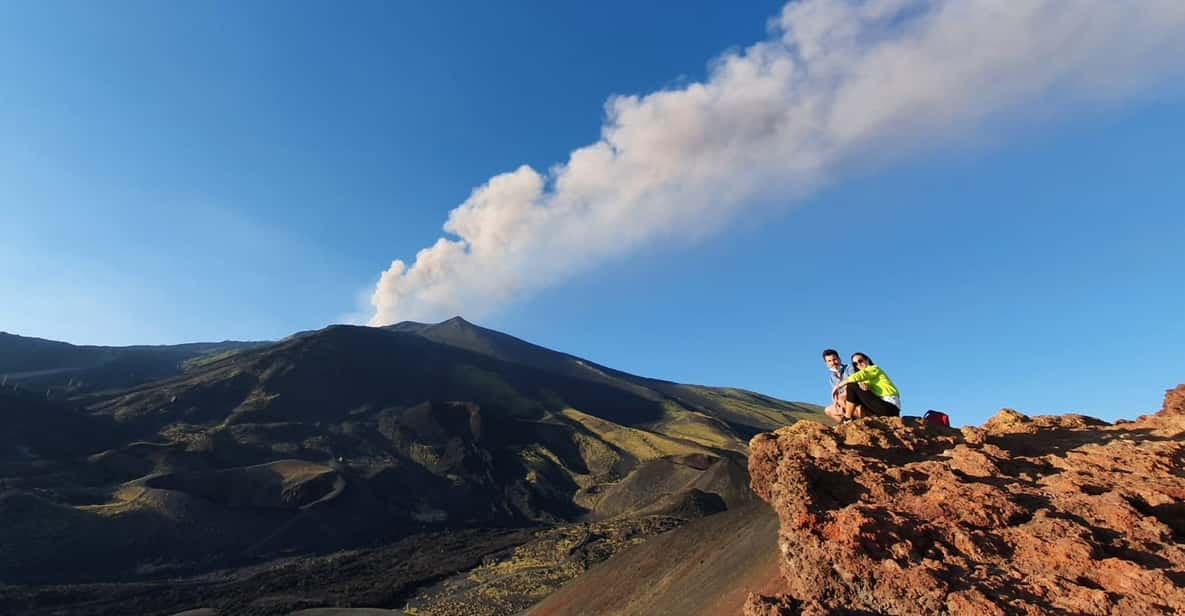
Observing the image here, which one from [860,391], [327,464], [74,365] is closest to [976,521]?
[860,391]

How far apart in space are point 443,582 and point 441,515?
27309 millimetres

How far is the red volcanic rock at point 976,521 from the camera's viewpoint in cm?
462

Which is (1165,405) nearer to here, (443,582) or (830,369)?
(830,369)

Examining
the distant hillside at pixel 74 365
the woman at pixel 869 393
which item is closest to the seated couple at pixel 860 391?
the woman at pixel 869 393

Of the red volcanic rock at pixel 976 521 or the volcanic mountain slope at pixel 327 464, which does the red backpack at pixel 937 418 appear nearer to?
the red volcanic rock at pixel 976 521

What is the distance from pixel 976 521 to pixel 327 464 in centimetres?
7337

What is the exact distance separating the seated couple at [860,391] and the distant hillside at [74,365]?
111 m

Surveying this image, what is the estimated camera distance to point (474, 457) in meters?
78.8

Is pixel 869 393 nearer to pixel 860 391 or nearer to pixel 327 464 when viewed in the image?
pixel 860 391

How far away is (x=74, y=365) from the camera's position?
11812 centimetres

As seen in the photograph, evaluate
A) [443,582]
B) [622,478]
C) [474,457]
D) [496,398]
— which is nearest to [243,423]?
[474,457]

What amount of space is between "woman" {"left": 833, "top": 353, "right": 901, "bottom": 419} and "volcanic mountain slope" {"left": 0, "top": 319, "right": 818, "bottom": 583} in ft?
148

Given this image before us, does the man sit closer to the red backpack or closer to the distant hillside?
the red backpack

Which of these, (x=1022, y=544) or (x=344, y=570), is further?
(x=344, y=570)
